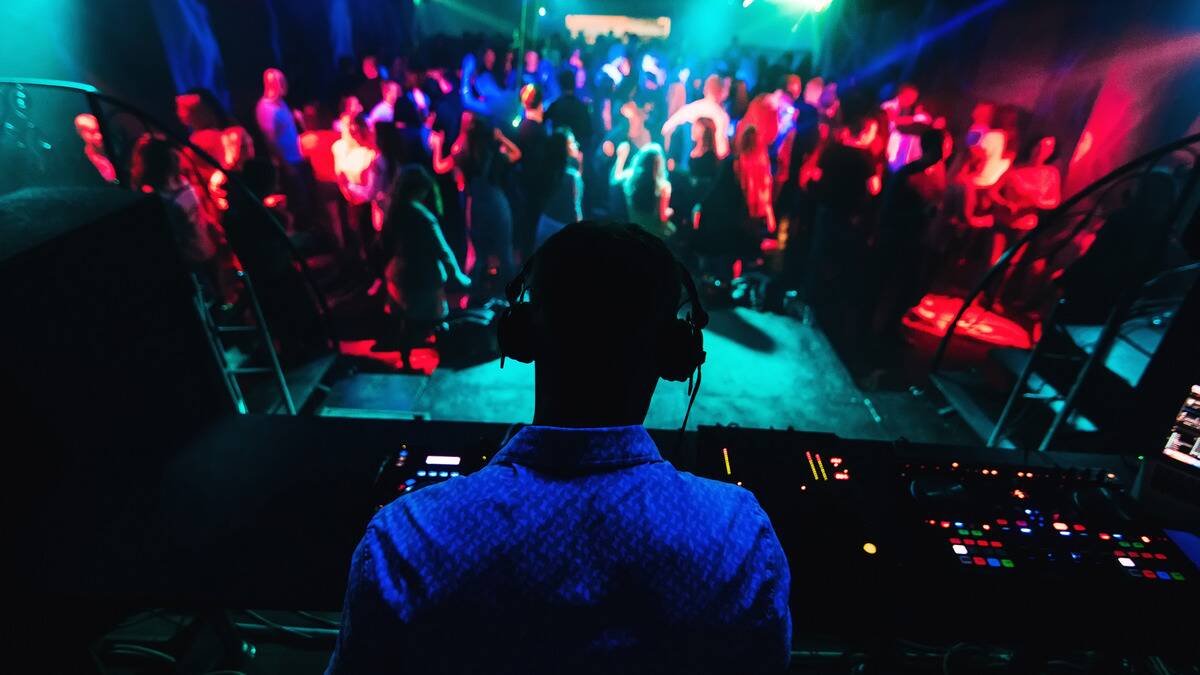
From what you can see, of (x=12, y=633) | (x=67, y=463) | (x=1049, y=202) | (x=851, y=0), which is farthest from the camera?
(x=851, y=0)

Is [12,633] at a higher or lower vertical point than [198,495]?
lower

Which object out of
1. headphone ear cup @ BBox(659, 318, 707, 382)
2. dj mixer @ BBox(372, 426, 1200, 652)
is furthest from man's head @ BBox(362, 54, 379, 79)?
headphone ear cup @ BBox(659, 318, 707, 382)

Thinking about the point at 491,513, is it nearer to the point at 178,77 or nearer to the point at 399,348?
the point at 399,348

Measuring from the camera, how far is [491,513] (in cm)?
64

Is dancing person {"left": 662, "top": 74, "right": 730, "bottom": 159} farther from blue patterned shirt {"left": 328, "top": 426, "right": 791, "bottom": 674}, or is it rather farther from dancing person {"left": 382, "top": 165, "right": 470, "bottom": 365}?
blue patterned shirt {"left": 328, "top": 426, "right": 791, "bottom": 674}

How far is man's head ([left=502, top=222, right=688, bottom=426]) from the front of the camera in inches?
28.3

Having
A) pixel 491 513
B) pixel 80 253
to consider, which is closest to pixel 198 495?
pixel 80 253

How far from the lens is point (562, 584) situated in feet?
1.93

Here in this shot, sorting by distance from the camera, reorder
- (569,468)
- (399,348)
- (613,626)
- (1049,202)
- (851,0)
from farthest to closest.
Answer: (851,0) < (1049,202) < (399,348) < (569,468) < (613,626)

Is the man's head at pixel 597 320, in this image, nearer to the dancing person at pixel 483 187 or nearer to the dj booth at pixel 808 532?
the dj booth at pixel 808 532

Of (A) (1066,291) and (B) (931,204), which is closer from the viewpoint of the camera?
(A) (1066,291)

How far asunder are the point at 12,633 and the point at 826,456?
1.97 metres

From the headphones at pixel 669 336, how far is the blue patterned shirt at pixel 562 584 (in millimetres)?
281

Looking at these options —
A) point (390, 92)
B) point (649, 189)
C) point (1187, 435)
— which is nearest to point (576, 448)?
point (1187, 435)
